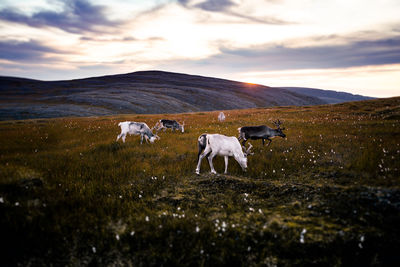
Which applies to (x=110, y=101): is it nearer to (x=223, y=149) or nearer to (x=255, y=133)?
(x=255, y=133)

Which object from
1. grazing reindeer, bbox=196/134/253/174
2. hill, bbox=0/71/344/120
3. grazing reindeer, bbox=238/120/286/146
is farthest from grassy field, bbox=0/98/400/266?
hill, bbox=0/71/344/120

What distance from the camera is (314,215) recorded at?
5.48 meters

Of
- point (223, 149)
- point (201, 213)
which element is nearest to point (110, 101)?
point (223, 149)

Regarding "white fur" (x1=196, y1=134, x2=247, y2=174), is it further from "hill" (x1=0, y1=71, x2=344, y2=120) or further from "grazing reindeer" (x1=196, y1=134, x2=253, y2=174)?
"hill" (x1=0, y1=71, x2=344, y2=120)

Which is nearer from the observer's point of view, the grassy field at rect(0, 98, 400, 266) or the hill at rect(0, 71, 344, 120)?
the grassy field at rect(0, 98, 400, 266)

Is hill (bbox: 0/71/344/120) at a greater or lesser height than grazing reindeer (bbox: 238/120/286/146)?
greater

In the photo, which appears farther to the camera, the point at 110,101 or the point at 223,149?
the point at 110,101

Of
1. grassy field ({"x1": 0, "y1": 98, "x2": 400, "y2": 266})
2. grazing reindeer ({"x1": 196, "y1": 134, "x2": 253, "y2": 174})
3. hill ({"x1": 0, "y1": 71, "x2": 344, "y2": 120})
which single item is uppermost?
hill ({"x1": 0, "y1": 71, "x2": 344, "y2": 120})

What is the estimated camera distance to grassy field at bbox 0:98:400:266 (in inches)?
174

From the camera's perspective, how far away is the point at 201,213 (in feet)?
18.9

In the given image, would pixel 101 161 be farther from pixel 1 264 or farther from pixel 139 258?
pixel 139 258

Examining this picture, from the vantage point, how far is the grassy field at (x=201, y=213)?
4410 millimetres

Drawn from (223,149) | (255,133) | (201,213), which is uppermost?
(255,133)

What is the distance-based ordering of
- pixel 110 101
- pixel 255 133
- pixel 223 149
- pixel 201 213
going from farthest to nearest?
pixel 110 101
pixel 255 133
pixel 223 149
pixel 201 213
